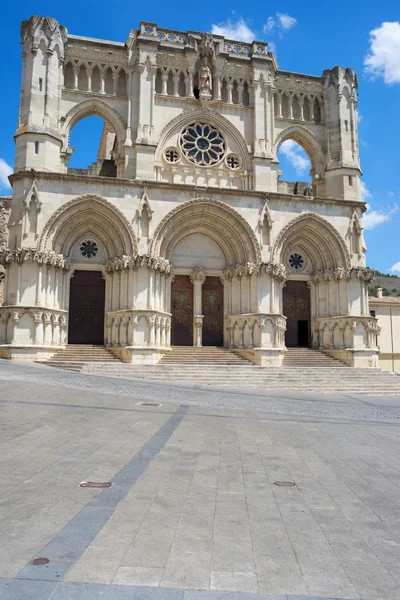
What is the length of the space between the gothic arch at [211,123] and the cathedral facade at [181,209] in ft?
0.23

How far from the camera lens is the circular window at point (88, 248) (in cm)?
2588

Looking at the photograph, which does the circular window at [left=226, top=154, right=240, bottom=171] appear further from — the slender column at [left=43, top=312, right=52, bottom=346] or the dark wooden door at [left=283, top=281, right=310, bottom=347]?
the slender column at [left=43, top=312, right=52, bottom=346]

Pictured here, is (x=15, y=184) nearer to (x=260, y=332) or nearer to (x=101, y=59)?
(x=101, y=59)

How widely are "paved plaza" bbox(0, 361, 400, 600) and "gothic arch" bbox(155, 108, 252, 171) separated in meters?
20.7

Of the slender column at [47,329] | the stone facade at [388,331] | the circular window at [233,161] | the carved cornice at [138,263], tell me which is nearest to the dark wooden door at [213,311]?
the carved cornice at [138,263]

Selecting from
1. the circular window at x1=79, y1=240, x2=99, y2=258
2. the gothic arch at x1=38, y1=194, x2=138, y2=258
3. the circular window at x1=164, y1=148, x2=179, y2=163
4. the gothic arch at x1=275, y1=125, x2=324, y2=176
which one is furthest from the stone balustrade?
the gothic arch at x1=275, y1=125, x2=324, y2=176

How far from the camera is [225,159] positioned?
28.4 meters

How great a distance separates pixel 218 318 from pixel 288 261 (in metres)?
5.40

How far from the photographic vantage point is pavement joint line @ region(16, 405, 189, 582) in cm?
339

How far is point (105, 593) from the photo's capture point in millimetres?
3129

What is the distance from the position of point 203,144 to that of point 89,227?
8.52 meters

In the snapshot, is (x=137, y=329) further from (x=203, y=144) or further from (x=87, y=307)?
(x=203, y=144)

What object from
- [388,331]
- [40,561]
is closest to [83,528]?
[40,561]

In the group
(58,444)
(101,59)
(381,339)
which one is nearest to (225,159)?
(101,59)
